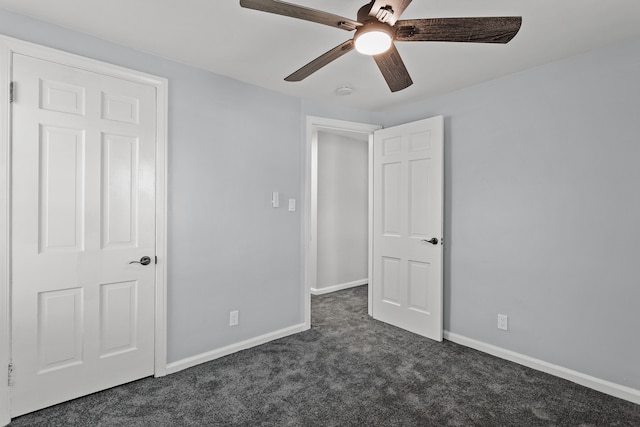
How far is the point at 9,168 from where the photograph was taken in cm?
197

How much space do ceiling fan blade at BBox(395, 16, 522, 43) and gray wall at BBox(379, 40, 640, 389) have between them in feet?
4.63

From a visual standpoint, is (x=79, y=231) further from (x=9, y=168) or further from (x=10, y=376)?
(x=10, y=376)

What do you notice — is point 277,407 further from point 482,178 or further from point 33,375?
point 482,178

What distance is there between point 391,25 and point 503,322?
2.56 metres

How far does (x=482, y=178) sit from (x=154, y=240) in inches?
110

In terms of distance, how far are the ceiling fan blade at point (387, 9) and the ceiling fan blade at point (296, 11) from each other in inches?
4.0

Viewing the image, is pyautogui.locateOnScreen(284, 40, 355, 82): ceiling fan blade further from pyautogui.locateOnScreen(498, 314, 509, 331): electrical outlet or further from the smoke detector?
pyautogui.locateOnScreen(498, 314, 509, 331): electrical outlet

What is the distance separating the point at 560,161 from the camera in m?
2.56

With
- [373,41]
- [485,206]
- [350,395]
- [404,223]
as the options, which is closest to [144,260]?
[350,395]

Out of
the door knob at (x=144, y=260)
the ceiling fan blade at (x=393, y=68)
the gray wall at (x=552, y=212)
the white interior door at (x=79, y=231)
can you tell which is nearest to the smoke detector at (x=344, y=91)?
the gray wall at (x=552, y=212)

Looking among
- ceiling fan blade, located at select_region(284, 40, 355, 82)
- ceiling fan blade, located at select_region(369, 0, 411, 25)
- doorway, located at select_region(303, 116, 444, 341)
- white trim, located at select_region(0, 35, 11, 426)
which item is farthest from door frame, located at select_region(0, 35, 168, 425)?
ceiling fan blade, located at select_region(369, 0, 411, 25)

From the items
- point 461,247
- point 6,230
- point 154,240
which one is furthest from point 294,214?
point 6,230

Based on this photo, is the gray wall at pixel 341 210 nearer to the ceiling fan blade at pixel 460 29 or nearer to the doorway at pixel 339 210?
the doorway at pixel 339 210

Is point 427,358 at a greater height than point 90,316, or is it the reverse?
point 90,316
